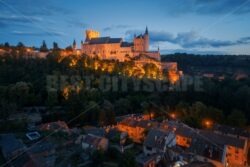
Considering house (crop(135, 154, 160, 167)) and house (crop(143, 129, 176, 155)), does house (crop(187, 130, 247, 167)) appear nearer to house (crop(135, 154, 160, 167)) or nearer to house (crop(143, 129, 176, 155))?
house (crop(143, 129, 176, 155))

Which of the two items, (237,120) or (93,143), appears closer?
(93,143)

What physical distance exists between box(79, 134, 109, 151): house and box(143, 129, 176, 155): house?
2.27 meters

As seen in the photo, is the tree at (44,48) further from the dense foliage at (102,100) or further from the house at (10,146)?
the house at (10,146)

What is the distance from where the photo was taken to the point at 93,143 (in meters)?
12.1

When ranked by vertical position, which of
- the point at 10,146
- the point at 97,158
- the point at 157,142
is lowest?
the point at 97,158

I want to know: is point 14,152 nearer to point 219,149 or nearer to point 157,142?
point 157,142

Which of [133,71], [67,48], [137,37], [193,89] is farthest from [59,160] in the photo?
[137,37]

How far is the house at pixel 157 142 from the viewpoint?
40.7ft

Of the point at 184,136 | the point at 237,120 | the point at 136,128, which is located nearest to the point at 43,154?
the point at 136,128

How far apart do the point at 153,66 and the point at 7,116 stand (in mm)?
21517

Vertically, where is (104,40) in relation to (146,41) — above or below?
above

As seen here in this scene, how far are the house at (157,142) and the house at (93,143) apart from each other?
227 centimetres

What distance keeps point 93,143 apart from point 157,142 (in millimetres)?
3507

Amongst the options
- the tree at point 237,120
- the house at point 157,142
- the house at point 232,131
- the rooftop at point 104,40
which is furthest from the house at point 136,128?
the rooftop at point 104,40
